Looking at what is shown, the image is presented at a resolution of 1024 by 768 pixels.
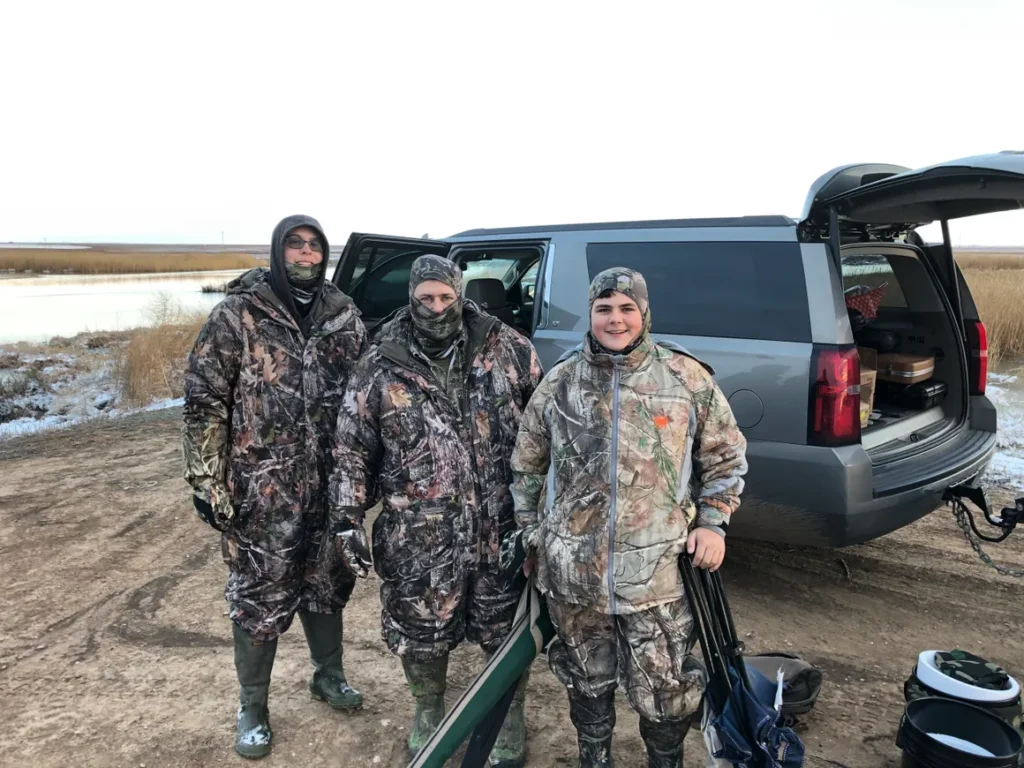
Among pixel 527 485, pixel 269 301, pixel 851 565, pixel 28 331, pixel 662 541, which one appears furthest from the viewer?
pixel 28 331

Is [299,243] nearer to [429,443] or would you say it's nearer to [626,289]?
[429,443]

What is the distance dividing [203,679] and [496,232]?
128 inches

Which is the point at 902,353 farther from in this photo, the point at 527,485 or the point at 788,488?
the point at 527,485

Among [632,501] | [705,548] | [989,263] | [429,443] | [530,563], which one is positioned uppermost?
[989,263]

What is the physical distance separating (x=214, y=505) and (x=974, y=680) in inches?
114

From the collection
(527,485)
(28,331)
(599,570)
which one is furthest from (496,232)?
(28,331)

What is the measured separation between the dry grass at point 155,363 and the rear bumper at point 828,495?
28.8ft

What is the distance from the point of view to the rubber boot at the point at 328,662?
308 cm

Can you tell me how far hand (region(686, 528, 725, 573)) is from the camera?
2.20m

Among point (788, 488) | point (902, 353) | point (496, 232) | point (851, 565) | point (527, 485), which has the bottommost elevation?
point (851, 565)

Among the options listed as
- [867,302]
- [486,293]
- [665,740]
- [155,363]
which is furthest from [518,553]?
[155,363]

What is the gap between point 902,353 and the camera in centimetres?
444

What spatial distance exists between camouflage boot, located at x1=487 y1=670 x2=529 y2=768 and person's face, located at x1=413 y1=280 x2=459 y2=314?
1404 mm

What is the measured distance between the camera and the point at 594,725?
241 centimetres
